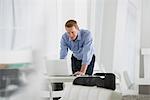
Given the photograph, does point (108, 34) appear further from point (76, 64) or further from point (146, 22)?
point (76, 64)

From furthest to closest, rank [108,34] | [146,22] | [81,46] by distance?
1. [146,22]
2. [108,34]
3. [81,46]

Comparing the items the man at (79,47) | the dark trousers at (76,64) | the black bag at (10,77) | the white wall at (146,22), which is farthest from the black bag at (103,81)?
the white wall at (146,22)

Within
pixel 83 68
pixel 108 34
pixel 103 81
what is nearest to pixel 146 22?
pixel 108 34

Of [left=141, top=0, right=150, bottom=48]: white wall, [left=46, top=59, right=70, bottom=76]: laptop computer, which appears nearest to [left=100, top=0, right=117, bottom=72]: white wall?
[left=141, top=0, right=150, bottom=48]: white wall

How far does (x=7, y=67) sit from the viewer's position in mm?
3326

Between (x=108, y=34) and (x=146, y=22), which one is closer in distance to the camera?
(x=108, y=34)

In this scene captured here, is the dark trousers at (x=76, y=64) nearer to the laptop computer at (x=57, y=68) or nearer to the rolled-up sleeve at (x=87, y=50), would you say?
the rolled-up sleeve at (x=87, y=50)

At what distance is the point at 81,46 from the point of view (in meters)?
3.32

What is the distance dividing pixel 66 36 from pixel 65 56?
0.77 ft

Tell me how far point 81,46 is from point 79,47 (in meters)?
0.03

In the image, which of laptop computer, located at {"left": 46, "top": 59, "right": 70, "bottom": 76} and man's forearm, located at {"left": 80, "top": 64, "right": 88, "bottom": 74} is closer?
laptop computer, located at {"left": 46, "top": 59, "right": 70, "bottom": 76}

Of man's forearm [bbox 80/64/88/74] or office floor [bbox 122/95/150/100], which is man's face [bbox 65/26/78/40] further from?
office floor [bbox 122/95/150/100]

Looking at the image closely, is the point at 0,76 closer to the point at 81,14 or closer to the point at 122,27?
the point at 81,14

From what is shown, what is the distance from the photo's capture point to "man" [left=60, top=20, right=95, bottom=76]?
3.14 m
